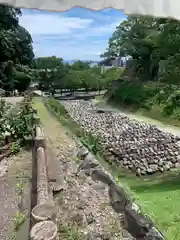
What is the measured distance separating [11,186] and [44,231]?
252 centimetres

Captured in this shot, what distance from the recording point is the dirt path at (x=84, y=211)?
348 cm

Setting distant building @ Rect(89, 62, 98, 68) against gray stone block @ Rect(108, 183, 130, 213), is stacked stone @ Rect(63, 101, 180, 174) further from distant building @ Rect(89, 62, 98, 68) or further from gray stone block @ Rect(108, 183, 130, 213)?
distant building @ Rect(89, 62, 98, 68)

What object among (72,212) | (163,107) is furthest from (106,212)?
(163,107)

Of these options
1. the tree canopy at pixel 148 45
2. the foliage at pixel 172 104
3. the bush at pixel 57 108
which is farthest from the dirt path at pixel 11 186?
the foliage at pixel 172 104

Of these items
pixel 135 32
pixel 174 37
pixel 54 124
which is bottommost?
pixel 54 124

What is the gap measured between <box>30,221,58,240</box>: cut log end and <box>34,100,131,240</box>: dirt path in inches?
27.9

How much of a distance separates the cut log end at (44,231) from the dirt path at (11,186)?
1.03 meters

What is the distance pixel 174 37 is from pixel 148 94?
13860 millimetres

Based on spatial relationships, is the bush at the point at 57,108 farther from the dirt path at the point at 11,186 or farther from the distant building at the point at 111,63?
the distant building at the point at 111,63

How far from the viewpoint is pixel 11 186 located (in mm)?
4871

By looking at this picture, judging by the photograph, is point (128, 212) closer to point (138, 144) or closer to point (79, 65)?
point (138, 144)

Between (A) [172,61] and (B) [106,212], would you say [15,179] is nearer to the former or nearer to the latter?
(B) [106,212]

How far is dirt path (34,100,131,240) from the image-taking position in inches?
137

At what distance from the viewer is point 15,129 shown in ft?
23.0
